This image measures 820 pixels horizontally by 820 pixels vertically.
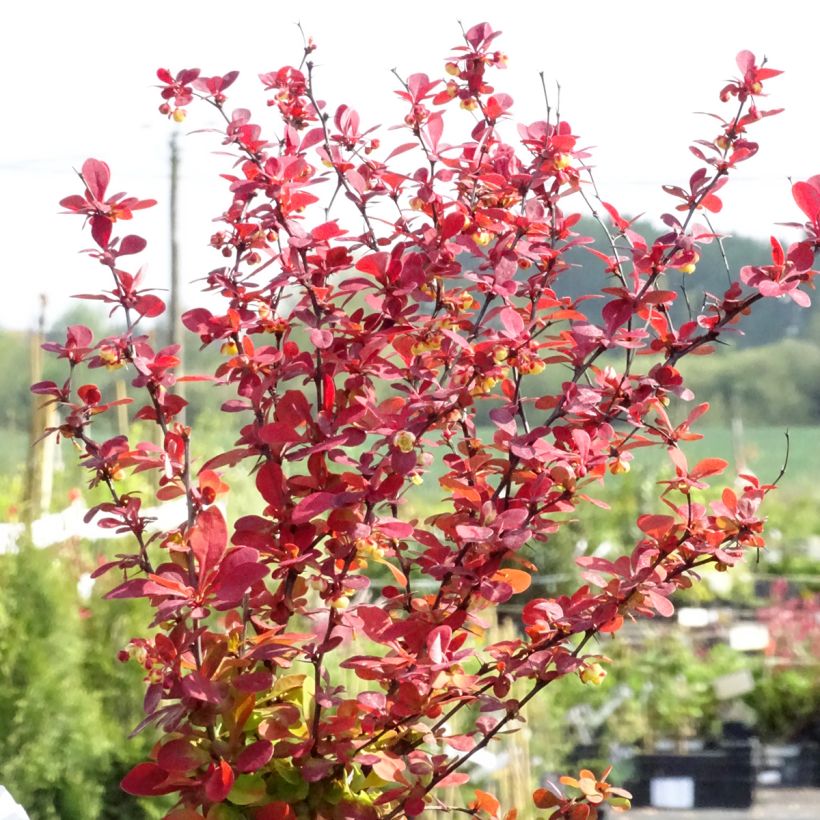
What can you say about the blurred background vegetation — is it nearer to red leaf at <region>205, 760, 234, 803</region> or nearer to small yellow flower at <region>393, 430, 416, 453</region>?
small yellow flower at <region>393, 430, 416, 453</region>

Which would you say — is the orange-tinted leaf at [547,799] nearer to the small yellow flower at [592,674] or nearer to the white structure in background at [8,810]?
the small yellow flower at [592,674]

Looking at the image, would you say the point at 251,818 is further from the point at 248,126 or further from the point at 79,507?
the point at 79,507

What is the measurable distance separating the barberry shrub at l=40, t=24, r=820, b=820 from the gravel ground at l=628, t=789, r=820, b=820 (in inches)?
131

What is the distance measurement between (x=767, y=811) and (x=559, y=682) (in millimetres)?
1022

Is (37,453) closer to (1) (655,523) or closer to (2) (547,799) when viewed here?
(2) (547,799)

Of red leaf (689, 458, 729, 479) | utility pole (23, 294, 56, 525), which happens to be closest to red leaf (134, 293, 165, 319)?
red leaf (689, 458, 729, 479)

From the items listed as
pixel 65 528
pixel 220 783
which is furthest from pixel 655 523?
pixel 65 528

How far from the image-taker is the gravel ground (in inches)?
169

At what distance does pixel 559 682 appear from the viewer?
4.42 metres

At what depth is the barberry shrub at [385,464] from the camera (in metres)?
1.06

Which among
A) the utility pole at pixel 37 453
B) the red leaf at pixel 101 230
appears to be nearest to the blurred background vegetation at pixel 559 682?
the utility pole at pixel 37 453

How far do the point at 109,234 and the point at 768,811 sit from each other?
13.9 feet

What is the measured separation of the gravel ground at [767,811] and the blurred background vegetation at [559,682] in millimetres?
255

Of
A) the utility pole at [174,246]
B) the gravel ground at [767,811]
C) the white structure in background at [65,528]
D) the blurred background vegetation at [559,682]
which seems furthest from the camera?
the utility pole at [174,246]
